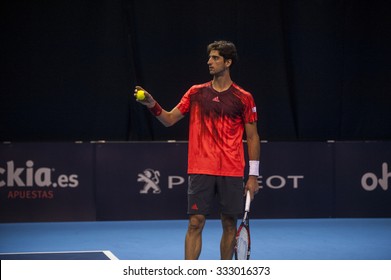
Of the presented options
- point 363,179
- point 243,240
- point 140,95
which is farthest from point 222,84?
point 363,179

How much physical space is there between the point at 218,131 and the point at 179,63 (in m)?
4.29

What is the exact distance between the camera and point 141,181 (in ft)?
30.8

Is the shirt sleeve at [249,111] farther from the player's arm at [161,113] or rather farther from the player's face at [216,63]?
the player's arm at [161,113]

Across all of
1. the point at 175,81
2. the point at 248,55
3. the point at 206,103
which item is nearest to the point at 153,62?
the point at 175,81

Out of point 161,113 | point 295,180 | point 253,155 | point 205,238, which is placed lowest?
point 205,238

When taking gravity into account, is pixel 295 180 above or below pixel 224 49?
below

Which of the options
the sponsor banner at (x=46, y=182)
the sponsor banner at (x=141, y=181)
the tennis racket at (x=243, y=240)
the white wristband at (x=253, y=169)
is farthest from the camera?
the sponsor banner at (x=141, y=181)

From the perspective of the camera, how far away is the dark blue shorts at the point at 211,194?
5.41 m

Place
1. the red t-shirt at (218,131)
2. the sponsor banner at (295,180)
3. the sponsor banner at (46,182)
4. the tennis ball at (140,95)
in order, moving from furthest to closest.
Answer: the sponsor banner at (295,180)
the sponsor banner at (46,182)
the red t-shirt at (218,131)
the tennis ball at (140,95)

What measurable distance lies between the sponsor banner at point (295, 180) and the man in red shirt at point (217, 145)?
392 cm

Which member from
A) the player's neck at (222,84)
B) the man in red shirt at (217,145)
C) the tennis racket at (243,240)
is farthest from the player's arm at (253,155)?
the player's neck at (222,84)

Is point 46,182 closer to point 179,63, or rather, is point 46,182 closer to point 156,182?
point 156,182

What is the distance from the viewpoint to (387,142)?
9.56 m
